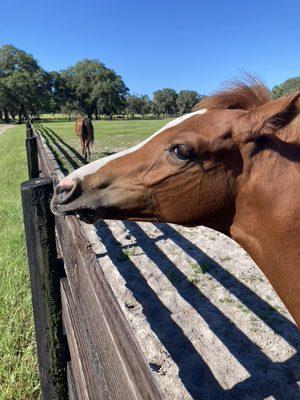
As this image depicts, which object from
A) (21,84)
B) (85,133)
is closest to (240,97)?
(85,133)

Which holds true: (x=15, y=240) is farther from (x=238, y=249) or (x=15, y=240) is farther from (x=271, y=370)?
(x=271, y=370)

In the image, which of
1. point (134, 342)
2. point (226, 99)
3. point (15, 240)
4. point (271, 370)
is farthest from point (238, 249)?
point (134, 342)

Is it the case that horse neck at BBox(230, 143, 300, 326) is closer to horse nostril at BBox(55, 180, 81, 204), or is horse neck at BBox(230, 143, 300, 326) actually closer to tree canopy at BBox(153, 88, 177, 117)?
horse nostril at BBox(55, 180, 81, 204)

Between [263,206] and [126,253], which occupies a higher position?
[263,206]

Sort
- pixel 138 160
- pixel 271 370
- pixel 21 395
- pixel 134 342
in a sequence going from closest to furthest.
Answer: pixel 134 342 < pixel 138 160 < pixel 21 395 < pixel 271 370

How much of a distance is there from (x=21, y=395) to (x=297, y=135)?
2.57 metres

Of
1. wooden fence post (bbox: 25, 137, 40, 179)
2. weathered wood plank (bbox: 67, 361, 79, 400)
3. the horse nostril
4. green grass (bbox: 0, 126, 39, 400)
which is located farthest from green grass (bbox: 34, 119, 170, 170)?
weathered wood plank (bbox: 67, 361, 79, 400)

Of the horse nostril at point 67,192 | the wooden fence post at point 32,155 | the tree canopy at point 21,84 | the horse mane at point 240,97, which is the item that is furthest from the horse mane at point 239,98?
the tree canopy at point 21,84

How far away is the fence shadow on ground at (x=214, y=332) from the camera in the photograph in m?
3.13

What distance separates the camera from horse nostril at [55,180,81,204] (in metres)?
2.29

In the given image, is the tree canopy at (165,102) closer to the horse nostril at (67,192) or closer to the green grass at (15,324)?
the green grass at (15,324)

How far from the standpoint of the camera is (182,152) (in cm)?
225

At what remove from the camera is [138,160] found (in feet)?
7.75

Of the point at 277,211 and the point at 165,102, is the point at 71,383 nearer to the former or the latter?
the point at 277,211
